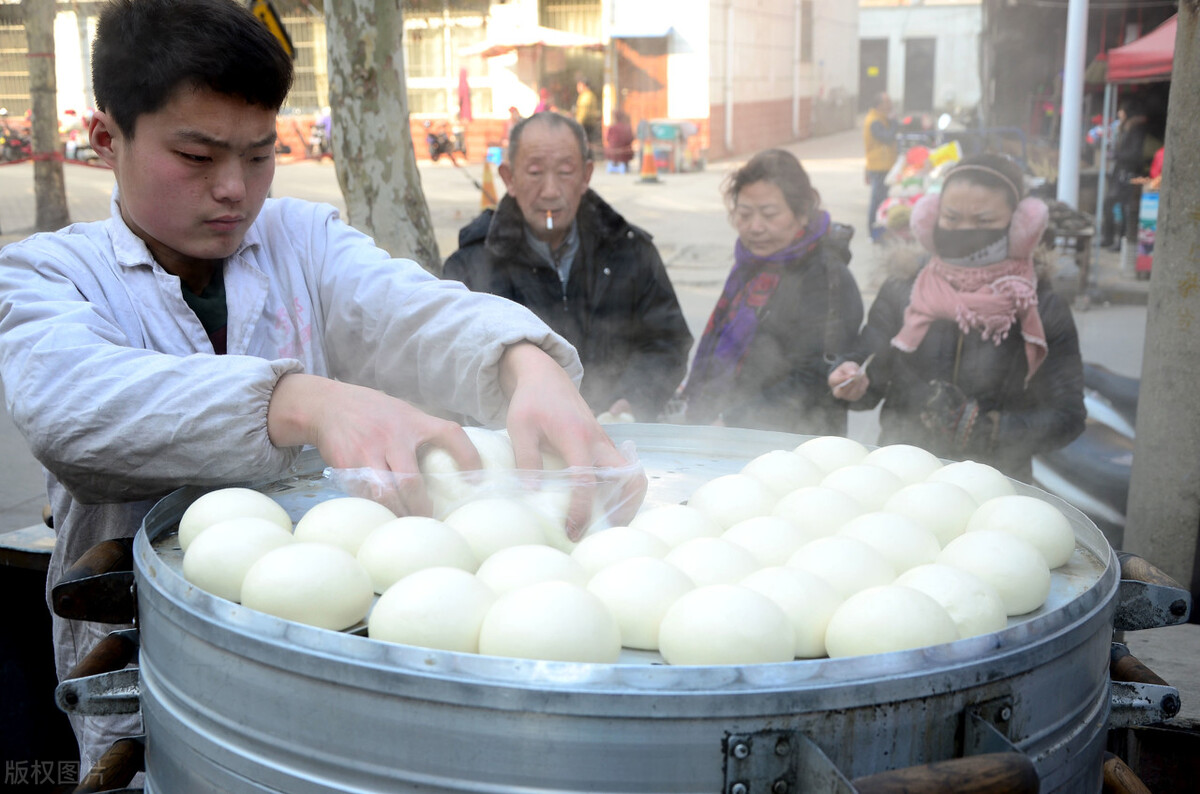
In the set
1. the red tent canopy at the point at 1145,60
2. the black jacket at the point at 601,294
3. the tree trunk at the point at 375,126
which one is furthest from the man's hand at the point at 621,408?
the red tent canopy at the point at 1145,60

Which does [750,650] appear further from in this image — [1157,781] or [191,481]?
[1157,781]

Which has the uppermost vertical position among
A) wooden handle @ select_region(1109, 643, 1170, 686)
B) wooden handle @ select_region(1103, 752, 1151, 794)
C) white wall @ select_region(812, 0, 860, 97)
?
white wall @ select_region(812, 0, 860, 97)

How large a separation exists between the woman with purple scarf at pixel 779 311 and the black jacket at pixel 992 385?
0.16 metres

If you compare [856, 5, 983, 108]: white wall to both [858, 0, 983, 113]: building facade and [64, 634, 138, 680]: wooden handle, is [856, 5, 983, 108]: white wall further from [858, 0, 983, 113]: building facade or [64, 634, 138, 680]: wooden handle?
[64, 634, 138, 680]: wooden handle

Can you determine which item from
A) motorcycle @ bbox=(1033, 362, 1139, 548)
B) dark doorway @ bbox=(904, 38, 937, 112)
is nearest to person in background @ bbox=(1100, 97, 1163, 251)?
motorcycle @ bbox=(1033, 362, 1139, 548)

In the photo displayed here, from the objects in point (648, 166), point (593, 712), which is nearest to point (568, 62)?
point (648, 166)

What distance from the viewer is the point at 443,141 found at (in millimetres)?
21500

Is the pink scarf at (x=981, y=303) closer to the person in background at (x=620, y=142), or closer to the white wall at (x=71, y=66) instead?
the person in background at (x=620, y=142)

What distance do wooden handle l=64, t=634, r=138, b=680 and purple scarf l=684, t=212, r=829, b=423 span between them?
2519 mm

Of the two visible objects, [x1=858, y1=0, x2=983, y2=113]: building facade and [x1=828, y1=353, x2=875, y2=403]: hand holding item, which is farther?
[x1=858, y1=0, x2=983, y2=113]: building facade

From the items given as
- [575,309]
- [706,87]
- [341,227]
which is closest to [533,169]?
[575,309]

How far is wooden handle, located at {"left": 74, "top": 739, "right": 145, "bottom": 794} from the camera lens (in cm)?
130

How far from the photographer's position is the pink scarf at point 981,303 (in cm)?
341

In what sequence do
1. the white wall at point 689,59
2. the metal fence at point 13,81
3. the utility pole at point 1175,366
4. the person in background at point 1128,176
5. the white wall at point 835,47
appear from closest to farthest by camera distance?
the utility pole at point 1175,366 < the person in background at point 1128,176 < the white wall at point 689,59 < the metal fence at point 13,81 < the white wall at point 835,47
